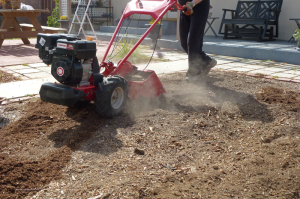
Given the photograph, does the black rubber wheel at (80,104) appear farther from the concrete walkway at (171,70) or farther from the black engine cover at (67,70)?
the concrete walkway at (171,70)

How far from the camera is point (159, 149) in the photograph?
2.59m

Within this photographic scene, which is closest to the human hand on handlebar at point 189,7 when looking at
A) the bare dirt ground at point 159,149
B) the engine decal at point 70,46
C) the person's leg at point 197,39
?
the person's leg at point 197,39

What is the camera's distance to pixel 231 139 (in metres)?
2.81

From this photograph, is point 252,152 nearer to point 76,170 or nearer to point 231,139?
point 231,139

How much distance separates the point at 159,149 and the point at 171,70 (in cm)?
311

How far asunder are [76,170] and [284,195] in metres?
1.29

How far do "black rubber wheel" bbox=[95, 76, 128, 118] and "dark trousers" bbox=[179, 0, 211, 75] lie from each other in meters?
1.48

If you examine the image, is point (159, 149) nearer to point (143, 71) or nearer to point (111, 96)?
point (111, 96)

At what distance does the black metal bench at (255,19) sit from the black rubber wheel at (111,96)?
18.9 ft

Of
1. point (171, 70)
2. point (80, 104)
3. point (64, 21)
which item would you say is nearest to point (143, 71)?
point (80, 104)

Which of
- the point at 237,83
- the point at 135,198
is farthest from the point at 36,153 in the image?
the point at 237,83

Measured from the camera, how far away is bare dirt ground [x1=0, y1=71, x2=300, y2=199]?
204 centimetres

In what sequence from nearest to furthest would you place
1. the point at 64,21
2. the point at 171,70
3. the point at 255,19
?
the point at 171,70
the point at 255,19
the point at 64,21

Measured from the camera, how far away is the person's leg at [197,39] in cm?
431
